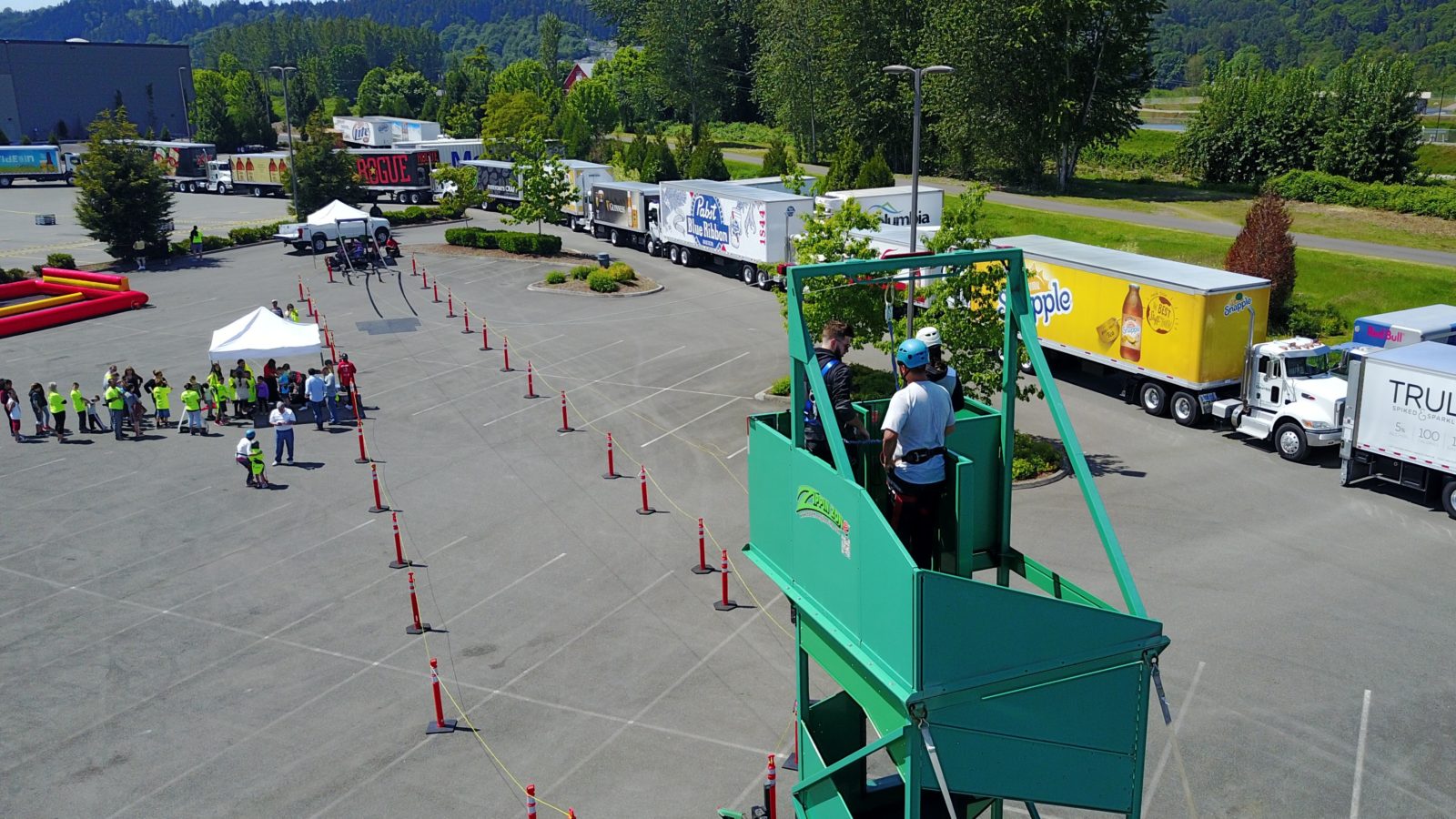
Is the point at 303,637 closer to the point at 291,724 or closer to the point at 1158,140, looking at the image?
the point at 291,724

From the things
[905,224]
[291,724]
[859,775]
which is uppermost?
[905,224]

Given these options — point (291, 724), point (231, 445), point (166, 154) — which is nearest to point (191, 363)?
point (231, 445)

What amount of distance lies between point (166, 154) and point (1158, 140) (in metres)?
71.2

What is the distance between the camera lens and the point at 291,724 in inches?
530

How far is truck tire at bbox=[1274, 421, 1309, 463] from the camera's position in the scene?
22.5m

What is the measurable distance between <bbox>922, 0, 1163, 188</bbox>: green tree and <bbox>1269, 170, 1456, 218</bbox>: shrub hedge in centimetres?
889

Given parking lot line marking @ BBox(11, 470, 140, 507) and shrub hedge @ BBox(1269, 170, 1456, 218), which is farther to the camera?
shrub hedge @ BBox(1269, 170, 1456, 218)

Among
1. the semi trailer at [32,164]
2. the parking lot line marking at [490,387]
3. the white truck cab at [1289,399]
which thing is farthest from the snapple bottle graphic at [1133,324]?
the semi trailer at [32,164]

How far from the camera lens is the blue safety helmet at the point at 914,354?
301 inches

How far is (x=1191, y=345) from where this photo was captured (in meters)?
24.6

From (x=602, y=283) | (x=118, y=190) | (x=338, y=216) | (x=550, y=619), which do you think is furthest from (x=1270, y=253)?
(x=118, y=190)

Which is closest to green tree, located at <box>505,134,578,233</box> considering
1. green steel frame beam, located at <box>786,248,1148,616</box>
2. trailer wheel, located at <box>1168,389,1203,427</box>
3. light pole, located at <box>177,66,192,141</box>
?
trailer wheel, located at <box>1168,389,1203,427</box>

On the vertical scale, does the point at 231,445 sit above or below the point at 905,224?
below

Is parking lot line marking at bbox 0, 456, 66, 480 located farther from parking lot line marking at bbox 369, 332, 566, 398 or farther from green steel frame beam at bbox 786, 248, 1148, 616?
green steel frame beam at bbox 786, 248, 1148, 616
